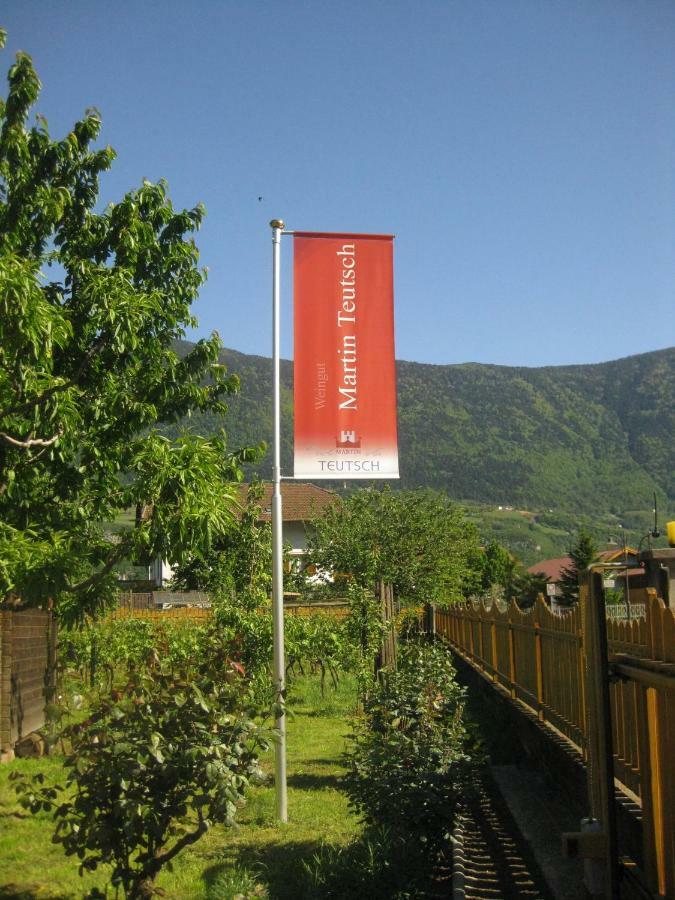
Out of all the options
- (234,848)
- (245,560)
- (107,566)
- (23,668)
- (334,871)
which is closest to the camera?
(334,871)

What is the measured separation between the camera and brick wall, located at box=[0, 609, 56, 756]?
10102 millimetres

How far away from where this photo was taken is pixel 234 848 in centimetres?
727

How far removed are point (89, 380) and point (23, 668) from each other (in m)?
3.60

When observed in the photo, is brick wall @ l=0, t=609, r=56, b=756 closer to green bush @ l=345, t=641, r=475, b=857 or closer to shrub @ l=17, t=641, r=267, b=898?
green bush @ l=345, t=641, r=475, b=857

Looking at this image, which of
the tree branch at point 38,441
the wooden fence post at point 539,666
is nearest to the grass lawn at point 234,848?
the wooden fence post at point 539,666

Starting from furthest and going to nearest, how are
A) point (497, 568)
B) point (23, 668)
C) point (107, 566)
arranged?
point (497, 568) → point (23, 668) → point (107, 566)

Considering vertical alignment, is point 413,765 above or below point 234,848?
above

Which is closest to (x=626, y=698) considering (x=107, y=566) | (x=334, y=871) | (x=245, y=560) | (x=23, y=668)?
(x=334, y=871)

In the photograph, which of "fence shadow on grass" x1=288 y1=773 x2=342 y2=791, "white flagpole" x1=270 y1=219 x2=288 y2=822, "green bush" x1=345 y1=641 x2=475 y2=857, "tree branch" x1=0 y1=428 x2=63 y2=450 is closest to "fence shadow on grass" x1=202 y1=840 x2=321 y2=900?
"green bush" x1=345 y1=641 x2=475 y2=857

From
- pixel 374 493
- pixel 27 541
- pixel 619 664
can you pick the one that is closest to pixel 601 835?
pixel 619 664

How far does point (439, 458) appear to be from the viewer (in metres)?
188

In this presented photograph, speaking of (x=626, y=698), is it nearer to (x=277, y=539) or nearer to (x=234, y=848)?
(x=234, y=848)

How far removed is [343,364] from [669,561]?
3.85 m

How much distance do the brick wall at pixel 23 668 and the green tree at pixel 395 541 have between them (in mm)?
11714
